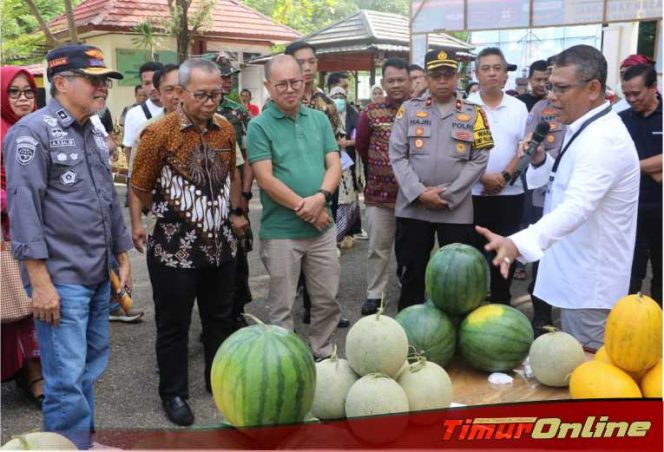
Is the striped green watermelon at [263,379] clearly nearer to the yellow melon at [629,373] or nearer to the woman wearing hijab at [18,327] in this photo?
the yellow melon at [629,373]

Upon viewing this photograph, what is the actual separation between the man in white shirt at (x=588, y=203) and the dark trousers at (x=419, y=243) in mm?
1675

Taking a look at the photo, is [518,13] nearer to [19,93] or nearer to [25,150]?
[19,93]

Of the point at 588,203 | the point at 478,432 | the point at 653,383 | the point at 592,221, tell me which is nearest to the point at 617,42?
the point at 592,221

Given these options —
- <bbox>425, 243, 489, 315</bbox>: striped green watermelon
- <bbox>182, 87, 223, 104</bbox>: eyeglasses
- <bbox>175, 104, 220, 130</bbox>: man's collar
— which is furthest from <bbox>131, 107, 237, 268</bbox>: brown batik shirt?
<bbox>425, 243, 489, 315</bbox>: striped green watermelon

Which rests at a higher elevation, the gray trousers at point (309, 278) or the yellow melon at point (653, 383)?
the yellow melon at point (653, 383)

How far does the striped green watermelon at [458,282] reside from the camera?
7.65 feet

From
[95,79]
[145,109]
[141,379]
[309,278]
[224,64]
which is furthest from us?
[145,109]

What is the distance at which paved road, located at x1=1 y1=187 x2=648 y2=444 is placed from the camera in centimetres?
366

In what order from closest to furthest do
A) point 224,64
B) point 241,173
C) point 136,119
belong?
point 241,173, point 224,64, point 136,119

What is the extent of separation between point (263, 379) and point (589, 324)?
1709 mm

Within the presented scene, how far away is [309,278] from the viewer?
411cm

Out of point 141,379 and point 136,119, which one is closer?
point 141,379

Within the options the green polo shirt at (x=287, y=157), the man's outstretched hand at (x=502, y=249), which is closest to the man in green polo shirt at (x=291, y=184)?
the green polo shirt at (x=287, y=157)

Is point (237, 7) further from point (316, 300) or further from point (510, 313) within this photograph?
point (510, 313)
